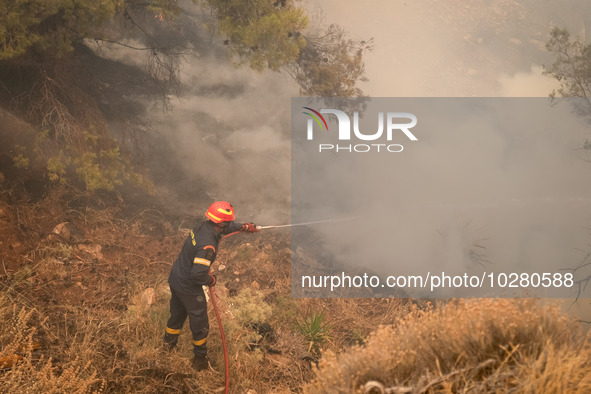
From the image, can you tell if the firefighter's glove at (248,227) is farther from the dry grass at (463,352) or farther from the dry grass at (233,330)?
the dry grass at (463,352)

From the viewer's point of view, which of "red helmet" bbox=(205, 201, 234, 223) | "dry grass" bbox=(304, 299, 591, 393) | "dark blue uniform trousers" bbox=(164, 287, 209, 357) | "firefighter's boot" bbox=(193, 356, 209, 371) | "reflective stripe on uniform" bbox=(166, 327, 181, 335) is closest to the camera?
"dry grass" bbox=(304, 299, 591, 393)

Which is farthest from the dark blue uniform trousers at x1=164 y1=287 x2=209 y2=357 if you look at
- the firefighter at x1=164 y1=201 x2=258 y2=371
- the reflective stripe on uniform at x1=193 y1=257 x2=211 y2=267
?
the reflective stripe on uniform at x1=193 y1=257 x2=211 y2=267

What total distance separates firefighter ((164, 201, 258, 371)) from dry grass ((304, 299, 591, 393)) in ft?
5.69

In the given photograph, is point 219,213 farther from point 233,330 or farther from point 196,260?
point 233,330

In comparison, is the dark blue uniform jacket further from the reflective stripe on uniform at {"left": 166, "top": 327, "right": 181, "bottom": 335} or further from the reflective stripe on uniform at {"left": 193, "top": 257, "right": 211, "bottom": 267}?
the reflective stripe on uniform at {"left": 166, "top": 327, "right": 181, "bottom": 335}

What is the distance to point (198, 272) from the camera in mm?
4770

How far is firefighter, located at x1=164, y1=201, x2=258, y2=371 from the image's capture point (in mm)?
4855

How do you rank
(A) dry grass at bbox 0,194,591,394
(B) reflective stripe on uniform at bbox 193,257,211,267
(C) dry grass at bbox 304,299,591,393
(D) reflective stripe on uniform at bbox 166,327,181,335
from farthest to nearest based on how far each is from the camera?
(D) reflective stripe on uniform at bbox 166,327,181,335
(B) reflective stripe on uniform at bbox 193,257,211,267
(A) dry grass at bbox 0,194,591,394
(C) dry grass at bbox 304,299,591,393

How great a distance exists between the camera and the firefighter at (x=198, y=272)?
486 centimetres

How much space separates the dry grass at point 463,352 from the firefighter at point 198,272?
1.73m

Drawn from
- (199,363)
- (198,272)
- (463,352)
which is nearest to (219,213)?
(198,272)

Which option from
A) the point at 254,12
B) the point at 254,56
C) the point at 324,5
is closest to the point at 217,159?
the point at 254,56

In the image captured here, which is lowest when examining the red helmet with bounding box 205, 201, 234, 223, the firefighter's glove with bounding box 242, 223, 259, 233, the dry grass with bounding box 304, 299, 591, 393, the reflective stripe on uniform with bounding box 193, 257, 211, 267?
the dry grass with bounding box 304, 299, 591, 393

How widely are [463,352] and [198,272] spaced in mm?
2531
